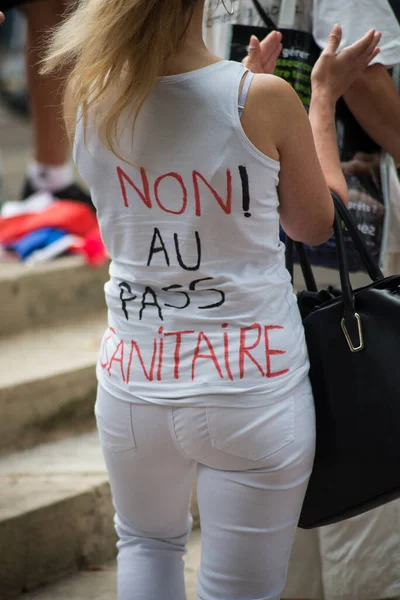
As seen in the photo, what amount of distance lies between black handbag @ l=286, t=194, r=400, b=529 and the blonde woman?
0.16 feet

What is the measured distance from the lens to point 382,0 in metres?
1.65

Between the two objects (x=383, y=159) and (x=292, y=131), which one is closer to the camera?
(x=292, y=131)

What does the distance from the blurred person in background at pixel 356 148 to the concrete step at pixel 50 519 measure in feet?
1.79

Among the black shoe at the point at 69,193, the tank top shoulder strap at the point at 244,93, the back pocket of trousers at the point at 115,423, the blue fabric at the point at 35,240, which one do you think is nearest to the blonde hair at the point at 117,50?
the tank top shoulder strap at the point at 244,93

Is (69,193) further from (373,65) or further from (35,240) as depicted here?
(373,65)

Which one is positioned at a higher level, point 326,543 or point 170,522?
point 170,522

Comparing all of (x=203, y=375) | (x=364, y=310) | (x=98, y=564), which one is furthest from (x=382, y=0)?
(x=98, y=564)

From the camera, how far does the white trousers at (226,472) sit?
1.30 metres

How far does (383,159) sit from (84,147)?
77 cm

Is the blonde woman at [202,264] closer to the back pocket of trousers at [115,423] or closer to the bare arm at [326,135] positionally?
the back pocket of trousers at [115,423]

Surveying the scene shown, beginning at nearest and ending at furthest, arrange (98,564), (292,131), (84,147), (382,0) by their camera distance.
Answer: (292,131) → (84,147) → (382,0) → (98,564)

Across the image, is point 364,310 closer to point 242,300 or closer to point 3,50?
point 242,300

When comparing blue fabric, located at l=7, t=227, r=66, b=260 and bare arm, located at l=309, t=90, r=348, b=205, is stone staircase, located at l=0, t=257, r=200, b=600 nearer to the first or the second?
blue fabric, located at l=7, t=227, r=66, b=260

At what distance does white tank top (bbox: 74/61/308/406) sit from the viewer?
124 centimetres
